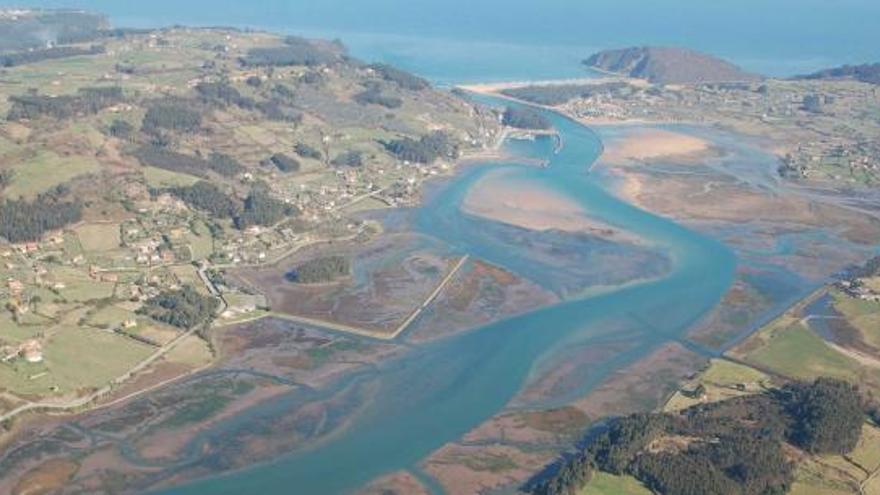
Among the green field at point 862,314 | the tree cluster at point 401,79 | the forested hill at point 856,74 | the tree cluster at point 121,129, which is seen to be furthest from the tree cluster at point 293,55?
the green field at point 862,314

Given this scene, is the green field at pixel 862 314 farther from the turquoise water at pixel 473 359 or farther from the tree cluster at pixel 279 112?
the tree cluster at pixel 279 112

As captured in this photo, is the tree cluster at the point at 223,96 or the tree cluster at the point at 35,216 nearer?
the tree cluster at the point at 35,216

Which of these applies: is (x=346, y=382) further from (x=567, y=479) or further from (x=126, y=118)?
(x=126, y=118)

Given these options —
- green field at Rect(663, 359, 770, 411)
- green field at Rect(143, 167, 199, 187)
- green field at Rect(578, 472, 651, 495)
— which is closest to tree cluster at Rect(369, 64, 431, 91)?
green field at Rect(143, 167, 199, 187)

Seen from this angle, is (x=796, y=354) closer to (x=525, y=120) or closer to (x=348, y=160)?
(x=348, y=160)

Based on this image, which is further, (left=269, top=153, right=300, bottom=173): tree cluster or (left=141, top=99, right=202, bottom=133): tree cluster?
(left=141, top=99, right=202, bottom=133): tree cluster

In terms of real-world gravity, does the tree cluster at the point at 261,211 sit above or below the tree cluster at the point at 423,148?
below

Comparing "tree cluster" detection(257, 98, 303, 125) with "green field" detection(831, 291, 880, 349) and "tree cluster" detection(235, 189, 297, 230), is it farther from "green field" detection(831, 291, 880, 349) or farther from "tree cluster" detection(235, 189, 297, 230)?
"green field" detection(831, 291, 880, 349)
